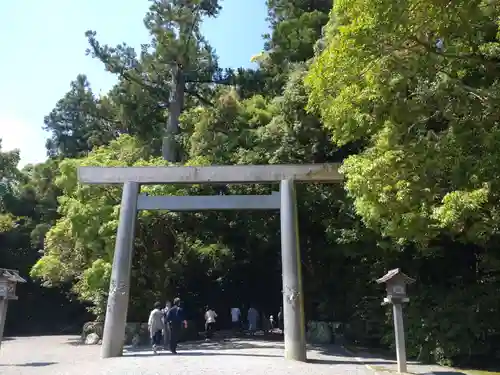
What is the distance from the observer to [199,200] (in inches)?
467

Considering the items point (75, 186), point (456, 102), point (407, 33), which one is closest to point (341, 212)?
point (456, 102)

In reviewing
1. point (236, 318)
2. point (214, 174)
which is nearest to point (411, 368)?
point (214, 174)

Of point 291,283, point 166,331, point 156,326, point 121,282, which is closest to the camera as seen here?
point 291,283

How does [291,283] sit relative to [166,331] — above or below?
above

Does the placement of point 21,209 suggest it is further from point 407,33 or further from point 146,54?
point 407,33

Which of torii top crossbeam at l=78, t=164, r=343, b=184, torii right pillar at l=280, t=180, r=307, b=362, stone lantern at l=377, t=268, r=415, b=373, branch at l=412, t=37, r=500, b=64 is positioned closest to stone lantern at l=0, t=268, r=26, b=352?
torii top crossbeam at l=78, t=164, r=343, b=184

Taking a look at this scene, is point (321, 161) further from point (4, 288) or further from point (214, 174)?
point (4, 288)

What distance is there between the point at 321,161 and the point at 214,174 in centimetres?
410

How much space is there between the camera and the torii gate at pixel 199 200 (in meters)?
10.9

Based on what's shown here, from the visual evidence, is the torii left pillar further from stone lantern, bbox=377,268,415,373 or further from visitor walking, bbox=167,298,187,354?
stone lantern, bbox=377,268,415,373

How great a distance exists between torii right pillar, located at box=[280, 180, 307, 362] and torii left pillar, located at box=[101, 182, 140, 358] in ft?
12.3

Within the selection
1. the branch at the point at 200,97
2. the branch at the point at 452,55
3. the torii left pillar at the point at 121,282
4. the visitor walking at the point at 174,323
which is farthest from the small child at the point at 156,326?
the branch at the point at 200,97

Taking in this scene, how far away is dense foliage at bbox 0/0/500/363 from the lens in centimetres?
818

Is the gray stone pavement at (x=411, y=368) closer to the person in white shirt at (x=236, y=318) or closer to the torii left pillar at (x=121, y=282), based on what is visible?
the torii left pillar at (x=121, y=282)
